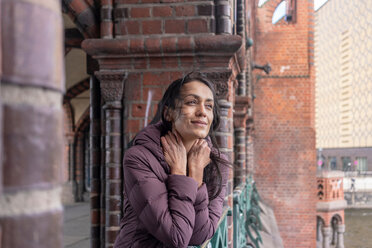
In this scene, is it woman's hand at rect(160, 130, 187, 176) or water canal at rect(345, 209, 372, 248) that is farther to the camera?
water canal at rect(345, 209, 372, 248)

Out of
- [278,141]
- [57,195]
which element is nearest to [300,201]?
[278,141]

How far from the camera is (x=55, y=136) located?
0.38m

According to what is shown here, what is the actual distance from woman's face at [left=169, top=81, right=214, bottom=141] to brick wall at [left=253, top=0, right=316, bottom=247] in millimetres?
9285

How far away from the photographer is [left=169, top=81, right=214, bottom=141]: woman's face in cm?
152

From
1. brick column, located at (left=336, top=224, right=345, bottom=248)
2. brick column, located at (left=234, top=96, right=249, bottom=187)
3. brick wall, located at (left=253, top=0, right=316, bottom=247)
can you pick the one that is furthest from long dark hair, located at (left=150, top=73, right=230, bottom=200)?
brick column, located at (left=336, top=224, right=345, bottom=248)

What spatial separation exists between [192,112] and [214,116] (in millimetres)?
227

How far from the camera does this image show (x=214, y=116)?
1.72 m

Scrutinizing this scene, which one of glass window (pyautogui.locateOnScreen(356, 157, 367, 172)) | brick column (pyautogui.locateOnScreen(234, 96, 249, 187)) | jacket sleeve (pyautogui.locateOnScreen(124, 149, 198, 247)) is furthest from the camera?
glass window (pyautogui.locateOnScreen(356, 157, 367, 172))

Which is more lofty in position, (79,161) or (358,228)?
(79,161)

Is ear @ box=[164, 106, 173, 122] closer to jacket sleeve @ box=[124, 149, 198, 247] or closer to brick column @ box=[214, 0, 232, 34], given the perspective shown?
jacket sleeve @ box=[124, 149, 198, 247]

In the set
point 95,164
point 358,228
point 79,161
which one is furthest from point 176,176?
point 358,228

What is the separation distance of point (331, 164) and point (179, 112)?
1707 inches

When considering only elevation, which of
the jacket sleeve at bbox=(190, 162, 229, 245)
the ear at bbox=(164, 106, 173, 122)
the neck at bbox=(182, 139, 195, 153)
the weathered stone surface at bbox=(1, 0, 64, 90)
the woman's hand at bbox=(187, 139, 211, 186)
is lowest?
the jacket sleeve at bbox=(190, 162, 229, 245)

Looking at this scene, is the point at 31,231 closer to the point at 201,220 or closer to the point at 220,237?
the point at 201,220
